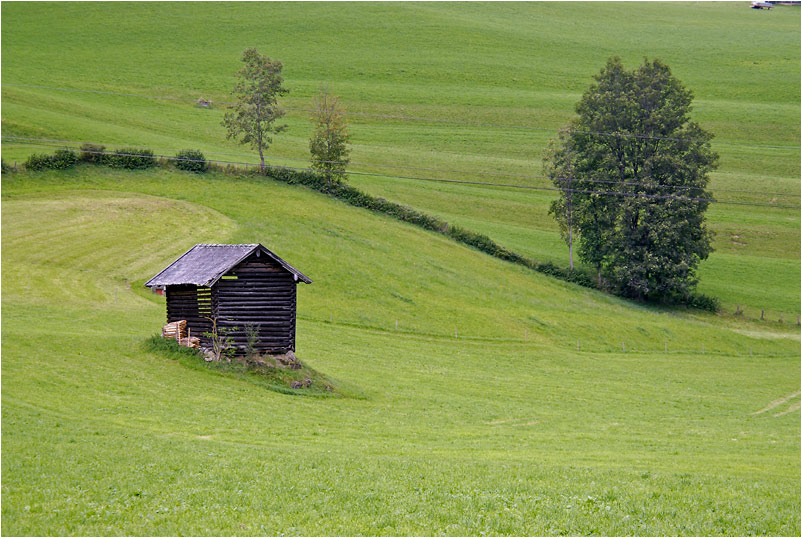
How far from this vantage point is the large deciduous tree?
70875 millimetres

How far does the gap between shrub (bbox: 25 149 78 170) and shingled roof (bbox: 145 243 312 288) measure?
129 ft

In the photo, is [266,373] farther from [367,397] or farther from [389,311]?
[389,311]

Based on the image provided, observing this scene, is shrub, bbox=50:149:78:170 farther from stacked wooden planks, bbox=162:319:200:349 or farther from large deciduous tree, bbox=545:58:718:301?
large deciduous tree, bbox=545:58:718:301

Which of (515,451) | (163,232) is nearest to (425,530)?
(515,451)

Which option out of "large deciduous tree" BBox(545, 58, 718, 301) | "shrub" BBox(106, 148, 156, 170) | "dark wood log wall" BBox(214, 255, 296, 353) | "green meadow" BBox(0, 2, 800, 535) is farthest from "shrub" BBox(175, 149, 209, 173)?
"dark wood log wall" BBox(214, 255, 296, 353)

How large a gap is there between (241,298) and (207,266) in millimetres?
2188

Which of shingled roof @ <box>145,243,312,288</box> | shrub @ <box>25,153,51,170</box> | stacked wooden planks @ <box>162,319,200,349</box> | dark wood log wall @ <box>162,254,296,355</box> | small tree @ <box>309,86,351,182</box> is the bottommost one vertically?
stacked wooden planks @ <box>162,319,200,349</box>

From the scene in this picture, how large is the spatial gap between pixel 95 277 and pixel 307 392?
2426 centimetres

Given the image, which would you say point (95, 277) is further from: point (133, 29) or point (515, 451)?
point (133, 29)

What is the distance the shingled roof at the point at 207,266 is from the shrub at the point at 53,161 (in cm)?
3930

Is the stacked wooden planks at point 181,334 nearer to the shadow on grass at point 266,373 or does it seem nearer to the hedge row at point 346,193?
the shadow on grass at point 266,373

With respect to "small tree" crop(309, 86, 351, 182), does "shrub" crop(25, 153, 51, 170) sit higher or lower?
lower

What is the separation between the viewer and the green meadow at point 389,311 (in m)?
19.5

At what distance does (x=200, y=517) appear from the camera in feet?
55.4
